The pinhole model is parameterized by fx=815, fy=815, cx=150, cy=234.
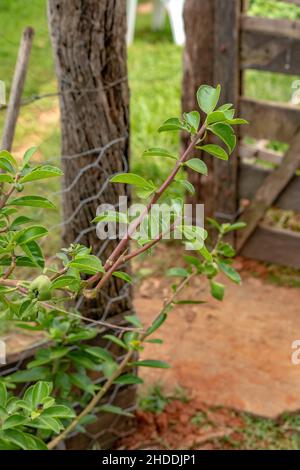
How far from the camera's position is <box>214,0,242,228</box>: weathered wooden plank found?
392 centimetres

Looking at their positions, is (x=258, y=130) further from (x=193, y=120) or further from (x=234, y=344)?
(x=193, y=120)

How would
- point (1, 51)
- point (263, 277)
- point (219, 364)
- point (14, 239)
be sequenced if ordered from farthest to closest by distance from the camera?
1. point (1, 51)
2. point (263, 277)
3. point (219, 364)
4. point (14, 239)

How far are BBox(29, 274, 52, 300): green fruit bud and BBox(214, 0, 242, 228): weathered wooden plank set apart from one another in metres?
2.67

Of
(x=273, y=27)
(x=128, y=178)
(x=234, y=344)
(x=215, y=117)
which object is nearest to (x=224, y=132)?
(x=215, y=117)

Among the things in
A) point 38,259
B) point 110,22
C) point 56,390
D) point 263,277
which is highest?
point 110,22

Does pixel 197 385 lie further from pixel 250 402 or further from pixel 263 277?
pixel 263 277

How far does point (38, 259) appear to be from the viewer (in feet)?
5.78

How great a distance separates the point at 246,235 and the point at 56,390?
80.2 inches

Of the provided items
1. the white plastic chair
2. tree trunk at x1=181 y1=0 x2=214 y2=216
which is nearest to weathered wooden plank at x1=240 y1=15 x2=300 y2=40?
tree trunk at x1=181 y1=0 x2=214 y2=216

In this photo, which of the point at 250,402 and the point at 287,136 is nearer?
the point at 250,402

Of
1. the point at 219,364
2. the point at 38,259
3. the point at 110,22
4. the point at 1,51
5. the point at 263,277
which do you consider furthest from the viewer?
the point at 1,51

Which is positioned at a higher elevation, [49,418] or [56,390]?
[49,418]

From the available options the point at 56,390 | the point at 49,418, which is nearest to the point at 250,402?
the point at 56,390

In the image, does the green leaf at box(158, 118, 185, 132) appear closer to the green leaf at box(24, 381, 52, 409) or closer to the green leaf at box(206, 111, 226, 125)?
Answer: the green leaf at box(206, 111, 226, 125)
